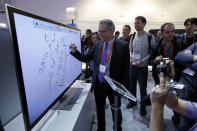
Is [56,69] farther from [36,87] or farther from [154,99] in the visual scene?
[154,99]

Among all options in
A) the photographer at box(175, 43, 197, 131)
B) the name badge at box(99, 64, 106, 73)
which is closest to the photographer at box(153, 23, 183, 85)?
the photographer at box(175, 43, 197, 131)

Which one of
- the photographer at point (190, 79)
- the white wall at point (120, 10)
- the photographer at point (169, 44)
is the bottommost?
the photographer at point (190, 79)

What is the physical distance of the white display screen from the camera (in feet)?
2.22

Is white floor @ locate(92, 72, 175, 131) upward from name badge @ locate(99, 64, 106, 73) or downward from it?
downward

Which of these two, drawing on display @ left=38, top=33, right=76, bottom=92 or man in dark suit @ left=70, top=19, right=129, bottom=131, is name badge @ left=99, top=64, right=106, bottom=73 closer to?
man in dark suit @ left=70, top=19, right=129, bottom=131

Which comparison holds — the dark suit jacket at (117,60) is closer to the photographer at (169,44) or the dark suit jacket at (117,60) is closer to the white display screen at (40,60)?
the white display screen at (40,60)

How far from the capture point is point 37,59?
0.80m

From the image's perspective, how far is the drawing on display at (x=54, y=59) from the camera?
0.90 metres

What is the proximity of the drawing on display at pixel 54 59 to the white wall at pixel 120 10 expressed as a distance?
17.3 ft

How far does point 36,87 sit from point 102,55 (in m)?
0.90

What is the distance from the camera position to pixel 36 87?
0.80 metres

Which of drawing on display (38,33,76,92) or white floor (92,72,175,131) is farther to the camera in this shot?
white floor (92,72,175,131)

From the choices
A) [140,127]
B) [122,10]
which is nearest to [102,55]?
[140,127]

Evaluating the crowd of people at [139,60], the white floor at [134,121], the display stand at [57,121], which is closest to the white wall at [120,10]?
the crowd of people at [139,60]
